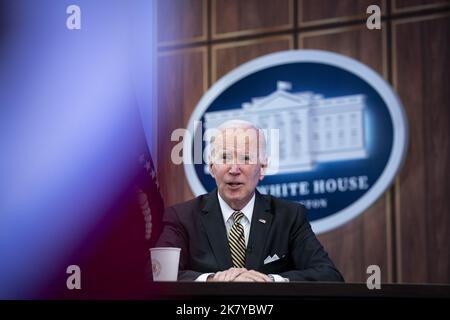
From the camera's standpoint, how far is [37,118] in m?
1.93

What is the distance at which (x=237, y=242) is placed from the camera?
1.98 metres

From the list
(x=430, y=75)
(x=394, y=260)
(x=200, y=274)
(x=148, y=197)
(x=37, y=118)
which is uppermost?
(x=430, y=75)

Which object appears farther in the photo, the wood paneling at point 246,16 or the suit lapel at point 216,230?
the wood paneling at point 246,16

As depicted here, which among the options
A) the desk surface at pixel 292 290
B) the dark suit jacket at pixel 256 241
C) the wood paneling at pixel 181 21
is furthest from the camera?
the wood paneling at pixel 181 21

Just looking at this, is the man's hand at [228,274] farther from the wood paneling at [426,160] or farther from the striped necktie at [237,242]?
the wood paneling at [426,160]

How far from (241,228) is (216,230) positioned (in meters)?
0.07

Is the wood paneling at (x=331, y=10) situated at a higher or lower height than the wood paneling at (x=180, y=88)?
higher

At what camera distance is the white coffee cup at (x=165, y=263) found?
5.82ft

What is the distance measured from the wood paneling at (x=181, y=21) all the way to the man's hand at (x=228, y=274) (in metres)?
2.31

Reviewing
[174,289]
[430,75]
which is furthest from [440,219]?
[174,289]

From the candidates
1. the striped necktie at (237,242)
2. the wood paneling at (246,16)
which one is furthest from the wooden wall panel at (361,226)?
the striped necktie at (237,242)

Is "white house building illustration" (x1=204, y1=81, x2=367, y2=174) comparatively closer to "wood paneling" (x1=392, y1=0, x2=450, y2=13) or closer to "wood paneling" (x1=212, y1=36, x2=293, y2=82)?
"wood paneling" (x1=212, y1=36, x2=293, y2=82)

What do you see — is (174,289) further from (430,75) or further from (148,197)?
(430,75)

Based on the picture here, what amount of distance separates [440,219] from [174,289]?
94.8 inches
